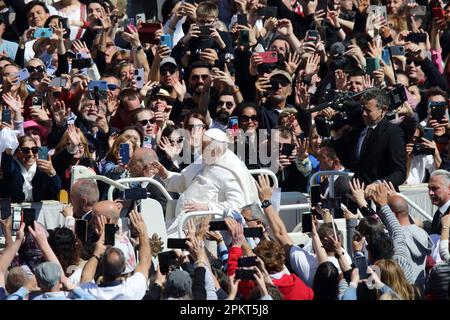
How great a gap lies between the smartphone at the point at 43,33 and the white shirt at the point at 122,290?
6.23m

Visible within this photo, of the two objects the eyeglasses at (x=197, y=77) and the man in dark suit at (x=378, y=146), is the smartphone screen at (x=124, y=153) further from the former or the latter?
the eyeglasses at (x=197, y=77)

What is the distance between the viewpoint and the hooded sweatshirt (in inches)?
547

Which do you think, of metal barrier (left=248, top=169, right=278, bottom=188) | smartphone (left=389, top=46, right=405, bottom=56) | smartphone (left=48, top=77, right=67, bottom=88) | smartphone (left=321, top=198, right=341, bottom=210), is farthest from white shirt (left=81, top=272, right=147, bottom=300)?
smartphone (left=389, top=46, right=405, bottom=56)

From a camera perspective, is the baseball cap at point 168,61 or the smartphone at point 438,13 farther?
the smartphone at point 438,13

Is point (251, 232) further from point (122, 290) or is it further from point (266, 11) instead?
point (266, 11)

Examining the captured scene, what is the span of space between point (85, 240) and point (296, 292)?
177 cm

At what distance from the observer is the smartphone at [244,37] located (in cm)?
1870

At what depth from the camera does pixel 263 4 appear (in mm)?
20016

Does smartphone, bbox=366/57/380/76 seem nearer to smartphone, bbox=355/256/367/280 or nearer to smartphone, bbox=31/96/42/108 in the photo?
smartphone, bbox=31/96/42/108

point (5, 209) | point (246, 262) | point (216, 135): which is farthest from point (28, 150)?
point (246, 262)

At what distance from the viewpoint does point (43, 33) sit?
18453 mm

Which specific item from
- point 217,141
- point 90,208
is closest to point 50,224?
point 90,208

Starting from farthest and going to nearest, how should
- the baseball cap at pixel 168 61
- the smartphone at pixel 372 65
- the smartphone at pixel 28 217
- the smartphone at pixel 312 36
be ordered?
the smartphone at pixel 312 36 → the baseball cap at pixel 168 61 → the smartphone at pixel 372 65 → the smartphone at pixel 28 217

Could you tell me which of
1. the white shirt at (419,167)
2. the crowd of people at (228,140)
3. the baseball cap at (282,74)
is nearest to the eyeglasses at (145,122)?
the crowd of people at (228,140)
